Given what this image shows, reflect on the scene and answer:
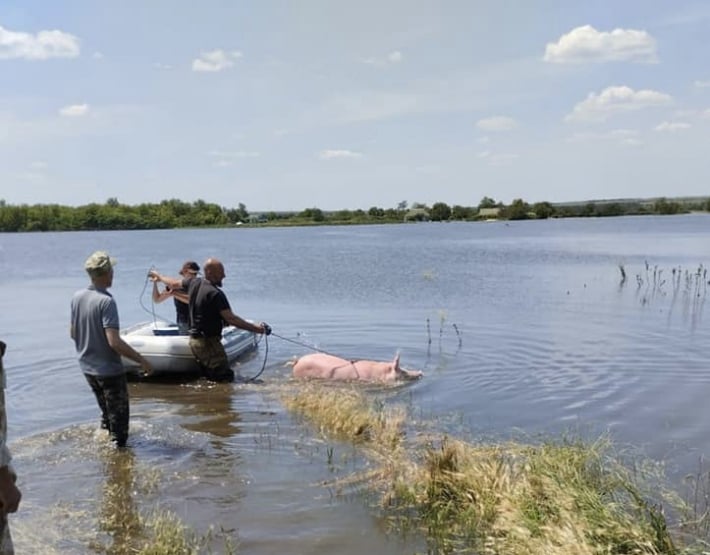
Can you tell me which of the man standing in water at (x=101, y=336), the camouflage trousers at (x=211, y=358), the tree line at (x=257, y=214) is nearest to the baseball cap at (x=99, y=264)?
the man standing in water at (x=101, y=336)

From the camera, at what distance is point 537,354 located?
43.4 feet

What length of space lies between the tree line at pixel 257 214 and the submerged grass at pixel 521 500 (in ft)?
335

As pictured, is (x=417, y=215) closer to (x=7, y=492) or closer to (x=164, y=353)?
(x=164, y=353)

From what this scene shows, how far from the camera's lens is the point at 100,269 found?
672 cm

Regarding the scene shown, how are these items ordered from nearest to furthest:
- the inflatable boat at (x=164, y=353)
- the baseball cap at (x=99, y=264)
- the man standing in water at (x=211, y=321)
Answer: the baseball cap at (x=99, y=264) < the man standing in water at (x=211, y=321) < the inflatable boat at (x=164, y=353)

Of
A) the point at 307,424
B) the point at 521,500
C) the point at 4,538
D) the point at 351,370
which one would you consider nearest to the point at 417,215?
the point at 351,370

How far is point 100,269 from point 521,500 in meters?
4.17

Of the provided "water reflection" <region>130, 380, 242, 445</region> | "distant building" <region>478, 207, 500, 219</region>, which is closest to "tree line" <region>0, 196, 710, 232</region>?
"distant building" <region>478, 207, 500, 219</region>

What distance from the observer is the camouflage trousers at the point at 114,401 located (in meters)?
6.99

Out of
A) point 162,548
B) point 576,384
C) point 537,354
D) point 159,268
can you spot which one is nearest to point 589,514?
point 162,548

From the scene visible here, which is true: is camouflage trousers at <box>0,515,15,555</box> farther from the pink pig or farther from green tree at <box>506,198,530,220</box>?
green tree at <box>506,198,530,220</box>

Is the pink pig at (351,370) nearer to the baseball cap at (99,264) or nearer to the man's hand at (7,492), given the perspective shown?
the baseball cap at (99,264)

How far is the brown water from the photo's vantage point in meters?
5.73

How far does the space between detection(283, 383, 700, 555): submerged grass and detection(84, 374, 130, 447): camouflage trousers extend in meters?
2.47
